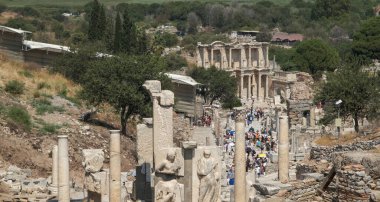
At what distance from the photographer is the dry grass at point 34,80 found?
42875mm

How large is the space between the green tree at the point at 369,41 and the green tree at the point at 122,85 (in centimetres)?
5615

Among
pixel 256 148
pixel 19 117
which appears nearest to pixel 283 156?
pixel 19 117

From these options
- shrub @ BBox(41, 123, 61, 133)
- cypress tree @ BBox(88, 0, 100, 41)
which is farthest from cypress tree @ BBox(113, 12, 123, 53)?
shrub @ BBox(41, 123, 61, 133)

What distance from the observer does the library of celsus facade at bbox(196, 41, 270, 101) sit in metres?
93.9

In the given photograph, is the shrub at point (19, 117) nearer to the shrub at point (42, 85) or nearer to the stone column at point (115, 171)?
the shrub at point (42, 85)

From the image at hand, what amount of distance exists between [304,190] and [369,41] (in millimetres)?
74087

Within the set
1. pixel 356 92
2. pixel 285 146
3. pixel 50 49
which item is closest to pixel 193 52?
pixel 50 49

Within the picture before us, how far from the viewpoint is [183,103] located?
63.3 metres

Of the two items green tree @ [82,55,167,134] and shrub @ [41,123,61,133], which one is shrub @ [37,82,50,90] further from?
shrub @ [41,123,61,133]

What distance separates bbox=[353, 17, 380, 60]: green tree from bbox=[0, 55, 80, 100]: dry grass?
5378cm

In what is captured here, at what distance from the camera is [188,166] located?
20.4 metres

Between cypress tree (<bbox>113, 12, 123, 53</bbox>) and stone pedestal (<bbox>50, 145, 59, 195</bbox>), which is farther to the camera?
cypress tree (<bbox>113, 12, 123, 53</bbox>)

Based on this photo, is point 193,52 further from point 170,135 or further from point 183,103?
point 170,135

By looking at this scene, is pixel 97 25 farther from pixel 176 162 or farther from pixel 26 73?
pixel 176 162
